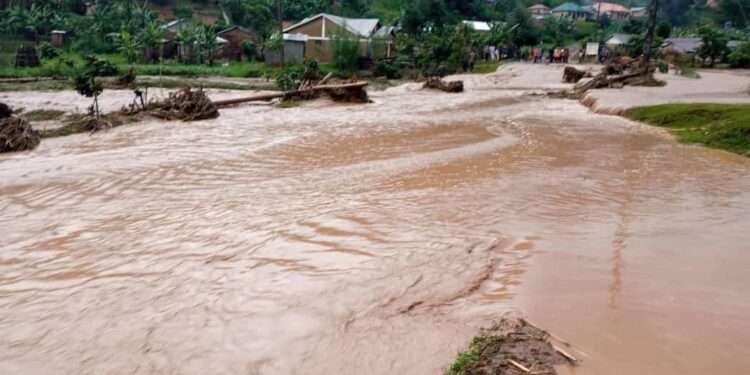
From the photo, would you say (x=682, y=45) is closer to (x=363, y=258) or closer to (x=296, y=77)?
(x=296, y=77)

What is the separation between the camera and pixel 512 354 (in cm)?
310

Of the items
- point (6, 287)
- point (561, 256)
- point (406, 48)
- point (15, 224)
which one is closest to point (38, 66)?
point (406, 48)

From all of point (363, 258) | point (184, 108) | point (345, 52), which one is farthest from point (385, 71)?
point (363, 258)

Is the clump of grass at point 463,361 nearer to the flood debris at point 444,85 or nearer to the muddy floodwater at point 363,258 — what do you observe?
the muddy floodwater at point 363,258

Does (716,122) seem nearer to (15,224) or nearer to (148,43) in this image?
(15,224)

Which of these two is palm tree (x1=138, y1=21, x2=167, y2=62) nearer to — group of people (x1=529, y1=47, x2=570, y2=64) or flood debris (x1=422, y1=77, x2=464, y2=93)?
flood debris (x1=422, y1=77, x2=464, y2=93)

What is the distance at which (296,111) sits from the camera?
17234 millimetres

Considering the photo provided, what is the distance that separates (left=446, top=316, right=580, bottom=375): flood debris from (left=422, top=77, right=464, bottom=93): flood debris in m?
21.4

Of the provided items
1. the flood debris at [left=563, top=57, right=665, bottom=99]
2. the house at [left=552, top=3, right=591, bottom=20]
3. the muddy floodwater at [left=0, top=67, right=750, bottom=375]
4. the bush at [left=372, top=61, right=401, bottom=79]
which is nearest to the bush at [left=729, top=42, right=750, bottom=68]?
the flood debris at [left=563, top=57, right=665, bottom=99]

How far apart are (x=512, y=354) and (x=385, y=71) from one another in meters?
32.0

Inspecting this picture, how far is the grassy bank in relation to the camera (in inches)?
404

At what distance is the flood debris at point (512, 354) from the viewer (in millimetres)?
2961

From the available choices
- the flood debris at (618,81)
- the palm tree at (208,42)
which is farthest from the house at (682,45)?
the palm tree at (208,42)

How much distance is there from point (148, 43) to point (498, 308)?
124 ft
